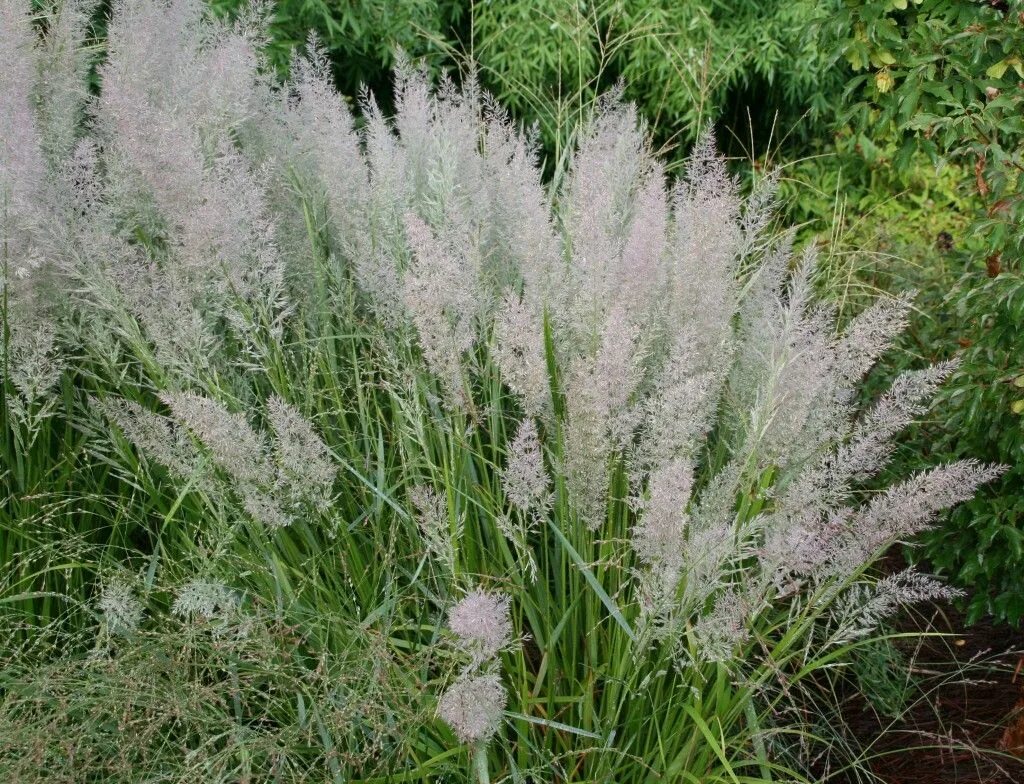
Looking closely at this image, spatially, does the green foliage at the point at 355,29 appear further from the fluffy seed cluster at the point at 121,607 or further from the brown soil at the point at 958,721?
the fluffy seed cluster at the point at 121,607

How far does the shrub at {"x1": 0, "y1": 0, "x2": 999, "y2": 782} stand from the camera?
7.06ft

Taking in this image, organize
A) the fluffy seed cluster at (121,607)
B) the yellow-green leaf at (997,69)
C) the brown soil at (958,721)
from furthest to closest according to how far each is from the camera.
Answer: the yellow-green leaf at (997,69) < the brown soil at (958,721) < the fluffy seed cluster at (121,607)

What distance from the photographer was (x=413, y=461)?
2465 mm

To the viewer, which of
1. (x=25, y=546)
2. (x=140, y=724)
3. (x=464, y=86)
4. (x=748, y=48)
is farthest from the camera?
(x=748, y=48)

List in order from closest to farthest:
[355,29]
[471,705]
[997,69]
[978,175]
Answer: [471,705] → [997,69] → [978,175] → [355,29]

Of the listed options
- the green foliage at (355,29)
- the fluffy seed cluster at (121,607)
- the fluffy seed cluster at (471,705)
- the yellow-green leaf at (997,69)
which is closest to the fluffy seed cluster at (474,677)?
the fluffy seed cluster at (471,705)

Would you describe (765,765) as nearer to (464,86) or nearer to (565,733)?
(565,733)

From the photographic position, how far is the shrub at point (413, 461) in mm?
2150

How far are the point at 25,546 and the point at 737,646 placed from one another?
1.80 metres

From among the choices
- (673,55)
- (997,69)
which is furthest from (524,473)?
(673,55)

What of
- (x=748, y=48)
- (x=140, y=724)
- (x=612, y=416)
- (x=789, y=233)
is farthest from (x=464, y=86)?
(x=748, y=48)

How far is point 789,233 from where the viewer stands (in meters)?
3.03

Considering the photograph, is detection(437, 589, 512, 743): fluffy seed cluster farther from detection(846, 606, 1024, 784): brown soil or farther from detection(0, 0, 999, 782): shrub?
detection(846, 606, 1024, 784): brown soil

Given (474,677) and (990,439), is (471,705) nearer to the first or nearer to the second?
(474,677)
